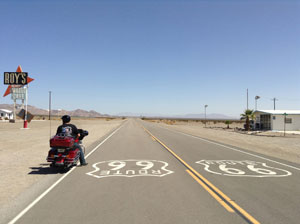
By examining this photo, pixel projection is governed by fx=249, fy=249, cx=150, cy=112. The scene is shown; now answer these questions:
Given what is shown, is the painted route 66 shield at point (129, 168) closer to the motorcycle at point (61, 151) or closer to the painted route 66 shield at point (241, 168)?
the motorcycle at point (61, 151)

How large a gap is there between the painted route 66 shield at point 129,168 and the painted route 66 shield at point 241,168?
5.78 feet

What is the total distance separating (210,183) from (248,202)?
1.66m

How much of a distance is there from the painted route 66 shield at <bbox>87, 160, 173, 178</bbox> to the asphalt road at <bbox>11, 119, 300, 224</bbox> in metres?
0.03

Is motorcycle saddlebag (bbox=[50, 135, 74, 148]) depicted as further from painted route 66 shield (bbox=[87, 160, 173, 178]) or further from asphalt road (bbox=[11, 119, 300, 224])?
painted route 66 shield (bbox=[87, 160, 173, 178])

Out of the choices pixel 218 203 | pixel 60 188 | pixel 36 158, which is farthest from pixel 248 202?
pixel 36 158

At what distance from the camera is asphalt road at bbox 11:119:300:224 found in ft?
15.2

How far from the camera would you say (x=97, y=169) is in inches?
355

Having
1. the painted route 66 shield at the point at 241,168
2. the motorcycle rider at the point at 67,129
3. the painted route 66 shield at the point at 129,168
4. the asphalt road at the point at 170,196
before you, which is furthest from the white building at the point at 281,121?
the motorcycle rider at the point at 67,129

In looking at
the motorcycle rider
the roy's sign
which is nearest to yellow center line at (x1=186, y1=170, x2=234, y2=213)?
the motorcycle rider

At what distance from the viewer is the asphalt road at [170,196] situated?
4645mm

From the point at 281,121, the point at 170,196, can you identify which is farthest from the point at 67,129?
the point at 281,121

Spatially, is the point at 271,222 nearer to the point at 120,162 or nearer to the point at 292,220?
the point at 292,220

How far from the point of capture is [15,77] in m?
35.8

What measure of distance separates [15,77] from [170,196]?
36.5 meters
